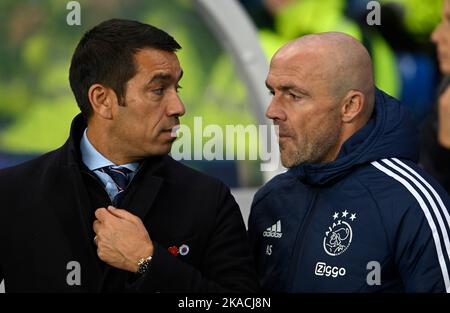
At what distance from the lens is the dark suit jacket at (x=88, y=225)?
3410 mm

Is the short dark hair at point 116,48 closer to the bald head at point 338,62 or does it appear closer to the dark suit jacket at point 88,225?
the dark suit jacket at point 88,225

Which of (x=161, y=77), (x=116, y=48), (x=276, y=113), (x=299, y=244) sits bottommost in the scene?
(x=299, y=244)

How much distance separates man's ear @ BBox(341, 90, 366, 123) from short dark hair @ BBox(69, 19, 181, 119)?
0.71 m

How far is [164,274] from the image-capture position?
128 inches

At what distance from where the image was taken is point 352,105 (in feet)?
12.4

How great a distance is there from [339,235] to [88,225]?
909 millimetres

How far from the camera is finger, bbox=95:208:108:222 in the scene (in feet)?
11.0

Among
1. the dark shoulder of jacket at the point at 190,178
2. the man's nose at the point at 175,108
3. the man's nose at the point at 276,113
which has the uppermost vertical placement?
the man's nose at the point at 175,108

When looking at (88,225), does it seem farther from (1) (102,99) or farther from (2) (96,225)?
(1) (102,99)

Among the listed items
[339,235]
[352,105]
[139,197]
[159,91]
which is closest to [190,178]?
[139,197]

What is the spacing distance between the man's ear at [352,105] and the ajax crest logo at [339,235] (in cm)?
40

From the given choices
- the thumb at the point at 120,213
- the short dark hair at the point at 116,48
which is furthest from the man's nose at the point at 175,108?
the thumb at the point at 120,213

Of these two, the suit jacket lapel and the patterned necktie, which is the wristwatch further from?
the patterned necktie

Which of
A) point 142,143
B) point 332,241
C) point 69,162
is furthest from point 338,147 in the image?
point 69,162
